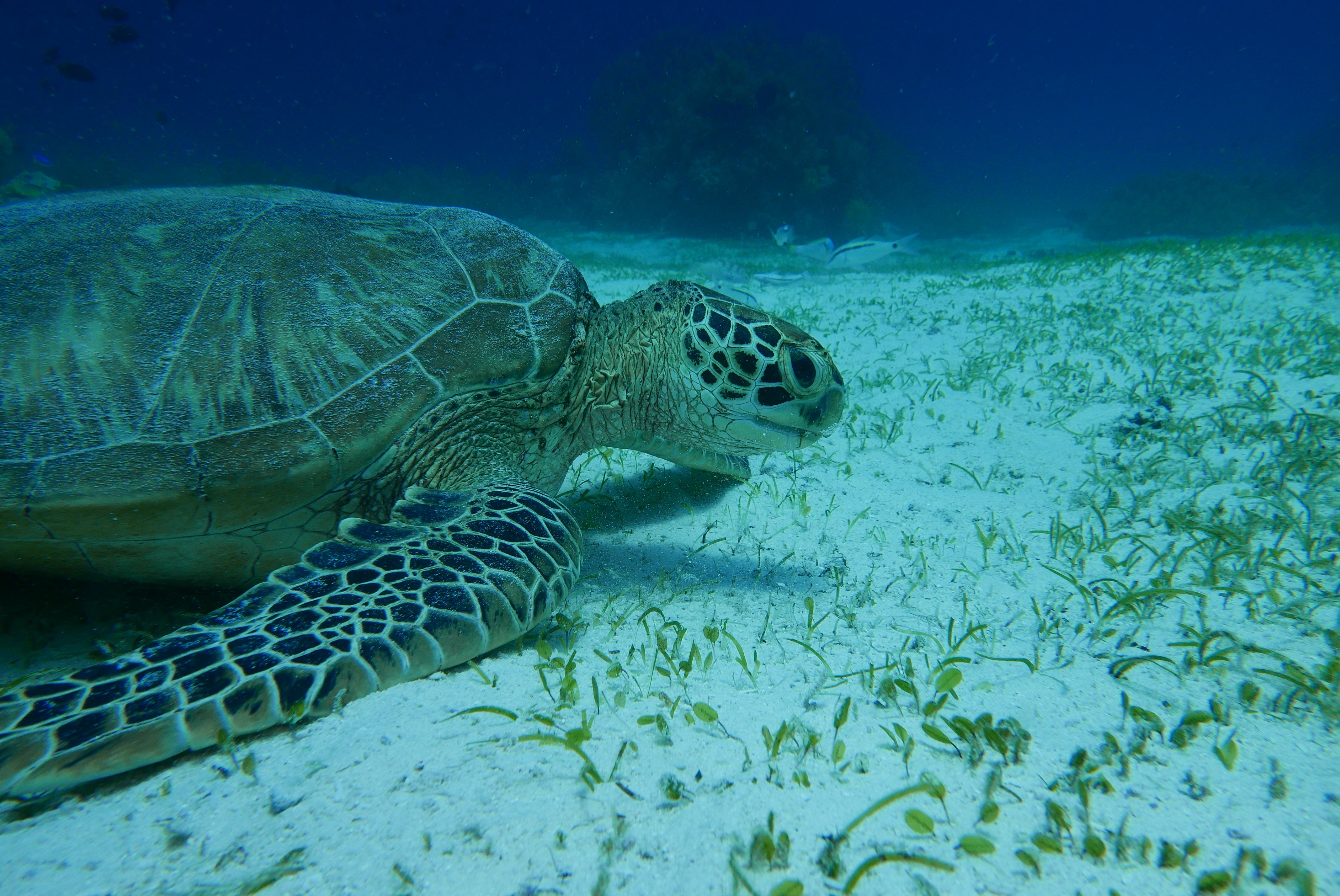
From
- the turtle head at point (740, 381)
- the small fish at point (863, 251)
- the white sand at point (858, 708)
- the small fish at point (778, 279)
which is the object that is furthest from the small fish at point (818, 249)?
the turtle head at point (740, 381)

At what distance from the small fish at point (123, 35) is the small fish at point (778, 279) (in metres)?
18.9

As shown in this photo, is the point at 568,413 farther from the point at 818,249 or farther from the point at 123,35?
the point at 123,35

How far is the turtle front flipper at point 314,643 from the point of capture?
1.14 metres

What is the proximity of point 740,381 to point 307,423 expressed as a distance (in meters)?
1.65

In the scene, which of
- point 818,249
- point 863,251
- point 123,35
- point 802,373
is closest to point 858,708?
point 802,373

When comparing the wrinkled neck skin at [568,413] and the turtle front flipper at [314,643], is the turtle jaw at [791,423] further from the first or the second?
the turtle front flipper at [314,643]

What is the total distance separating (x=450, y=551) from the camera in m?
1.75

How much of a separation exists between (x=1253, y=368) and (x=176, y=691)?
5618 mm

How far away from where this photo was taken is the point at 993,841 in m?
0.99

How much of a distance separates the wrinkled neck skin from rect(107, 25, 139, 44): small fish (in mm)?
21659

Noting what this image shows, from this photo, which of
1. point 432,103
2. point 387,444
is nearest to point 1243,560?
point 387,444

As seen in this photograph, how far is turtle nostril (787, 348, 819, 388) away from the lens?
7.63ft

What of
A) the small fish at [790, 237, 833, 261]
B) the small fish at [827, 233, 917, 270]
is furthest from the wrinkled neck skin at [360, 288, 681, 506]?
the small fish at [790, 237, 833, 261]

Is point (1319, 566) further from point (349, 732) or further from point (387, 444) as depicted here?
point (387, 444)
